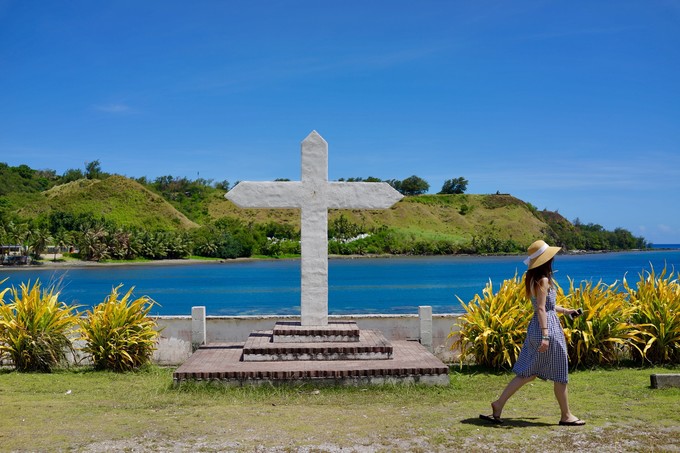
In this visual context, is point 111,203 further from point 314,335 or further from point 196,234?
point 314,335

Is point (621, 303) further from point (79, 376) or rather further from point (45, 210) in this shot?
point (45, 210)

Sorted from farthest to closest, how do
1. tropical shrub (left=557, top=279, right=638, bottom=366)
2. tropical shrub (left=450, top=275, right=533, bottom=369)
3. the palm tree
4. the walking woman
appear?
1. the palm tree
2. tropical shrub (left=557, top=279, right=638, bottom=366)
3. tropical shrub (left=450, top=275, right=533, bottom=369)
4. the walking woman

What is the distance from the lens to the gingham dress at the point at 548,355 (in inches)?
243

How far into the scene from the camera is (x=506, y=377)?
30.5ft

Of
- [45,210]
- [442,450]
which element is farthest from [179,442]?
[45,210]

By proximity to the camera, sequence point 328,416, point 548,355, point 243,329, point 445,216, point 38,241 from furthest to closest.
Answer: point 445,216
point 38,241
point 243,329
point 328,416
point 548,355

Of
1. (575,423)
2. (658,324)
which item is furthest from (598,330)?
(575,423)

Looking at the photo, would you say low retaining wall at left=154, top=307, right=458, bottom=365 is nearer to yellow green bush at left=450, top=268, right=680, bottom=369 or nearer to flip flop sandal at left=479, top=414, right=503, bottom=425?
yellow green bush at left=450, top=268, right=680, bottom=369

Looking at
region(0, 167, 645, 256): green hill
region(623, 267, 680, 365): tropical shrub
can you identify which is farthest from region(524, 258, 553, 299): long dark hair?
region(0, 167, 645, 256): green hill

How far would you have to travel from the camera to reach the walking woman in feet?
20.2

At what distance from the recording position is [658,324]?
9.91 metres

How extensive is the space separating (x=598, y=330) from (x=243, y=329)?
575cm

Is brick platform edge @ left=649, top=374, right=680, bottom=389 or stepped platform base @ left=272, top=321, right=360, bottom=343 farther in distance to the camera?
stepped platform base @ left=272, top=321, right=360, bottom=343

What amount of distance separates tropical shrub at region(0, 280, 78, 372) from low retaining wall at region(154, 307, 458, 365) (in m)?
1.58
